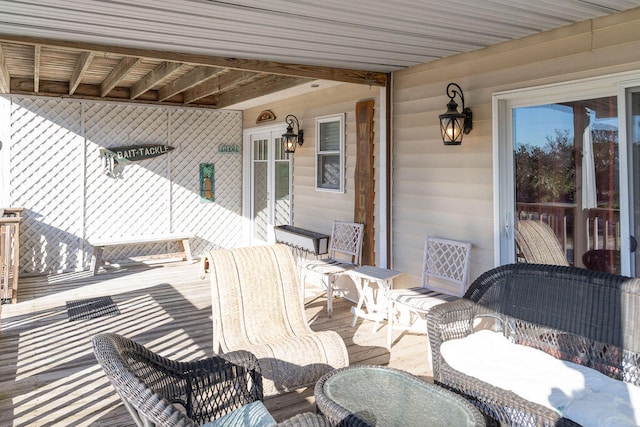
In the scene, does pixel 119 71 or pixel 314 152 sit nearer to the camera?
pixel 119 71

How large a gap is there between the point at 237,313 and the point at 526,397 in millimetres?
1634

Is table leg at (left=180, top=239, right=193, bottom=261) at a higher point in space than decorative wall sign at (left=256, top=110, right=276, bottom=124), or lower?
lower

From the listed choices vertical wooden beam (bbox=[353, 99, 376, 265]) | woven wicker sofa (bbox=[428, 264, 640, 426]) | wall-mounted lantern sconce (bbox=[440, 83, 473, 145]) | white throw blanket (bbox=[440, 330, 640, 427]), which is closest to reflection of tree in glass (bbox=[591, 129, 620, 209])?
woven wicker sofa (bbox=[428, 264, 640, 426])

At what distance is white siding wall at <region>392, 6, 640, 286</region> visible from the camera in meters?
3.04

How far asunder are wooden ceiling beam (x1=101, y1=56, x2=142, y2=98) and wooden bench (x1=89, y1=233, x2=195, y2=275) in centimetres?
209

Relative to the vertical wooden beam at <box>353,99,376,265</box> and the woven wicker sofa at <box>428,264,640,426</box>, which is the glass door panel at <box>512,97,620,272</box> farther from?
the vertical wooden beam at <box>353,99,376,265</box>

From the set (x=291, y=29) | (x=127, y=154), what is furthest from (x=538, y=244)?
(x=127, y=154)

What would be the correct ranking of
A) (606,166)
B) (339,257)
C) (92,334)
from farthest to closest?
(339,257) → (92,334) → (606,166)

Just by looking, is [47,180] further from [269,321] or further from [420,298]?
[420,298]

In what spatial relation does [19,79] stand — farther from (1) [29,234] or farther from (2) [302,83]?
(2) [302,83]

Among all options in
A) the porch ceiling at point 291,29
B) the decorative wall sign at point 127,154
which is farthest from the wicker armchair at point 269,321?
the decorative wall sign at point 127,154

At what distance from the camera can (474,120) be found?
389 centimetres

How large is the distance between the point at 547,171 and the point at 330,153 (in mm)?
2852

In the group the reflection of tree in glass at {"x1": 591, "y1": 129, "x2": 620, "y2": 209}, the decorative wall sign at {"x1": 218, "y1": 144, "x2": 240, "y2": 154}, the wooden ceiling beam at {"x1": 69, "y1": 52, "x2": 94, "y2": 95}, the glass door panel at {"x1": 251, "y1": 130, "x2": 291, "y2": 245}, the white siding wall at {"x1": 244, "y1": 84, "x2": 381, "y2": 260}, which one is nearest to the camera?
the reflection of tree in glass at {"x1": 591, "y1": 129, "x2": 620, "y2": 209}
